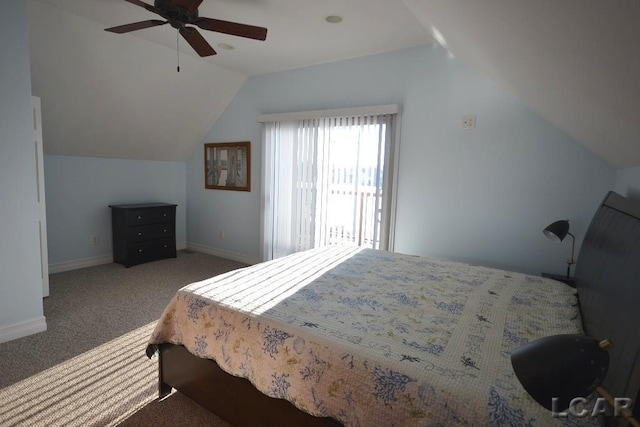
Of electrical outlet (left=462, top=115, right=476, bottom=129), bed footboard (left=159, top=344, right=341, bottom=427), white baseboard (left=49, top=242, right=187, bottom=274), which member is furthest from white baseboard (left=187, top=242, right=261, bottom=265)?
electrical outlet (left=462, top=115, right=476, bottom=129)

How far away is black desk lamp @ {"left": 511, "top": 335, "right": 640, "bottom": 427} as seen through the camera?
514 millimetres

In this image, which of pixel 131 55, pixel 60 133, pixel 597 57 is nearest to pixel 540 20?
pixel 597 57

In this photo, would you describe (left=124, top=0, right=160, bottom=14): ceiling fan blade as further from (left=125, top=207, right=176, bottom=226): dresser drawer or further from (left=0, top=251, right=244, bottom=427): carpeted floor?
(left=125, top=207, right=176, bottom=226): dresser drawer

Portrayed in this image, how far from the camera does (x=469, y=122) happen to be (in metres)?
2.97

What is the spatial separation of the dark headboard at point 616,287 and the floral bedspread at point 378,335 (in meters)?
0.17

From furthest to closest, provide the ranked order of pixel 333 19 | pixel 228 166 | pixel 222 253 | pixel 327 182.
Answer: pixel 222 253
pixel 228 166
pixel 327 182
pixel 333 19

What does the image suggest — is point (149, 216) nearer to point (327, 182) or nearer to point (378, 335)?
point (327, 182)

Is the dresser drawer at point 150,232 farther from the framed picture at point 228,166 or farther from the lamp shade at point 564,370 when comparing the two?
the lamp shade at point 564,370

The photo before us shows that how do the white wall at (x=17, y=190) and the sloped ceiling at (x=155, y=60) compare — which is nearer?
the white wall at (x=17, y=190)

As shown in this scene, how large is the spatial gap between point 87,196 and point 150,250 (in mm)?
1020

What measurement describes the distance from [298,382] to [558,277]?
224cm

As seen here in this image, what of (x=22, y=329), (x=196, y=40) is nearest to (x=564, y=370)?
(x=196, y=40)

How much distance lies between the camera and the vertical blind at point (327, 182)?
135 inches

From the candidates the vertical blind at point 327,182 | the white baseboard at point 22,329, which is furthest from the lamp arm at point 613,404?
the white baseboard at point 22,329
